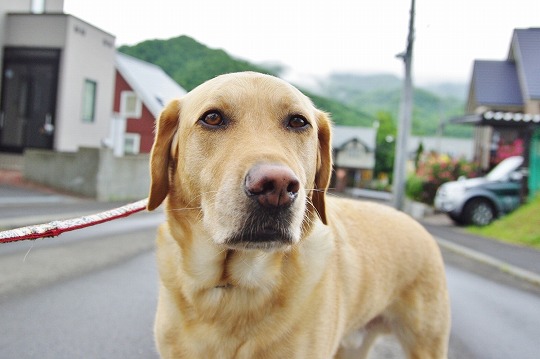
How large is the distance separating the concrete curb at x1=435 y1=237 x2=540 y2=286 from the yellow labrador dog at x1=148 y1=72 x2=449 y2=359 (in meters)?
5.51

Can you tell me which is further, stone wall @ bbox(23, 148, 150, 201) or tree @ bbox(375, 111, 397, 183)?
tree @ bbox(375, 111, 397, 183)

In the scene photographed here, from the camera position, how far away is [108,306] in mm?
4945

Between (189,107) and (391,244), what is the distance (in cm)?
147

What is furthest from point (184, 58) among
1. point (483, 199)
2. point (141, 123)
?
point (141, 123)

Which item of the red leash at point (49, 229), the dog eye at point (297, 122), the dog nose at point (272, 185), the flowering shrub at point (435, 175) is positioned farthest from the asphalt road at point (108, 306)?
the flowering shrub at point (435, 175)

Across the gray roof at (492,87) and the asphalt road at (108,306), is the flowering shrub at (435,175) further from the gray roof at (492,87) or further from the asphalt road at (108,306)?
the asphalt road at (108,306)

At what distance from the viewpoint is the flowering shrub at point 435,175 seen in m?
22.3

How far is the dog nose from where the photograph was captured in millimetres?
1914

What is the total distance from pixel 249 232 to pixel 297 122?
713mm

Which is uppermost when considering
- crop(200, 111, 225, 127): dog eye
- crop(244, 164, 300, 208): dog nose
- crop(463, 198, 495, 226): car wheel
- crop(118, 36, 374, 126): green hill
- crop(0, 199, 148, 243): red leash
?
crop(118, 36, 374, 126): green hill

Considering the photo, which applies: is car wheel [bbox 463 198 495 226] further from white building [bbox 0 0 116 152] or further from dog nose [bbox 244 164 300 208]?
dog nose [bbox 244 164 300 208]

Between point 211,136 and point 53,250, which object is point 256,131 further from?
point 53,250

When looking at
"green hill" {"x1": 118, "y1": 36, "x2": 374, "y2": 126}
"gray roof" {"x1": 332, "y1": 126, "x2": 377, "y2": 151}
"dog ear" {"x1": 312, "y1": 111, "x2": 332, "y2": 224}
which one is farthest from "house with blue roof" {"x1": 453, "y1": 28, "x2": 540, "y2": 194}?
"gray roof" {"x1": 332, "y1": 126, "x2": 377, "y2": 151}

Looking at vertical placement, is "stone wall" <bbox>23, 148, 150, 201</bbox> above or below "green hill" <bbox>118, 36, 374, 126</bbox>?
below
